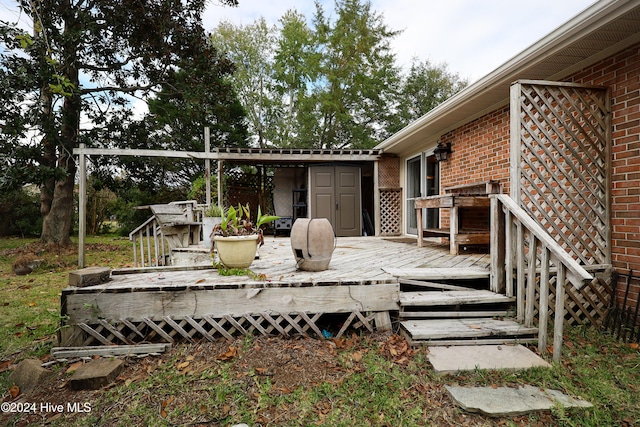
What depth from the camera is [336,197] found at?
323 inches

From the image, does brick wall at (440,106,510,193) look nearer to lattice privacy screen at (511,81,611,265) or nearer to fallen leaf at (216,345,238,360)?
lattice privacy screen at (511,81,611,265)

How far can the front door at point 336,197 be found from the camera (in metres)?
8.20

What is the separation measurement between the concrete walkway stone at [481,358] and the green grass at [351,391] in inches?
2.2

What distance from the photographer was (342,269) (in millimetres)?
3201

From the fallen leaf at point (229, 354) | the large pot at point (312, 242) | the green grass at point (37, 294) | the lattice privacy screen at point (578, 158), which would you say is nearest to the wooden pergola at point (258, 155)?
the green grass at point (37, 294)

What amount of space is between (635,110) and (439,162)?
11.6ft

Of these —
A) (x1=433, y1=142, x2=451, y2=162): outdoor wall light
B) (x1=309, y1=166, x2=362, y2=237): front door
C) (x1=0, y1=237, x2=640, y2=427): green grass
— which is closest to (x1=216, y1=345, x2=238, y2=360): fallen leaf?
(x1=0, y1=237, x2=640, y2=427): green grass

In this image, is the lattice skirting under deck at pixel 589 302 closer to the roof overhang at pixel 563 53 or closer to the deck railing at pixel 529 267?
the deck railing at pixel 529 267

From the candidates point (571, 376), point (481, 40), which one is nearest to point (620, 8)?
point (571, 376)

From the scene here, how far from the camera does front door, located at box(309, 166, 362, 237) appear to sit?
8.20 metres

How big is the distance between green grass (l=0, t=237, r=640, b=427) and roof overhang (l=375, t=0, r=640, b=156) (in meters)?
2.59

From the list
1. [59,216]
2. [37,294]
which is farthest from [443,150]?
[59,216]

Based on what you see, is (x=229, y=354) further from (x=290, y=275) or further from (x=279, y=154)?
(x=279, y=154)

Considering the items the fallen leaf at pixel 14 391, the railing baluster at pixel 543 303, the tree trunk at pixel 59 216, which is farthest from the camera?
the tree trunk at pixel 59 216
